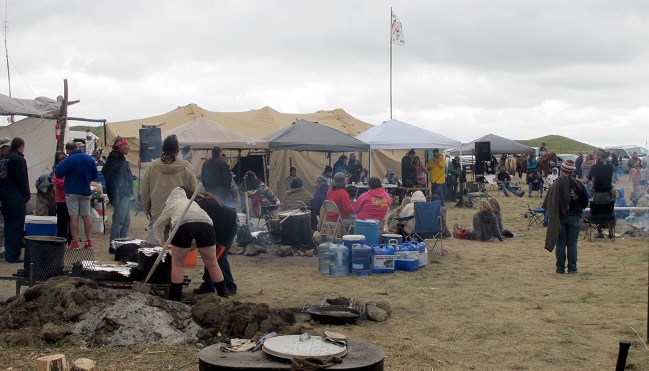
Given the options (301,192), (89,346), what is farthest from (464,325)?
(301,192)

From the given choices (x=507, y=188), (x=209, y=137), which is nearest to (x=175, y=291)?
(x=209, y=137)

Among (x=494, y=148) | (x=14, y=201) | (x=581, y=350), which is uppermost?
(x=494, y=148)

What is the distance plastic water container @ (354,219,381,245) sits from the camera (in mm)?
10375

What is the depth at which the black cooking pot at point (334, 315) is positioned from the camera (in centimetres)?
668

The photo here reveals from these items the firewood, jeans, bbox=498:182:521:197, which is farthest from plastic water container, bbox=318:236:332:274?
jeans, bbox=498:182:521:197

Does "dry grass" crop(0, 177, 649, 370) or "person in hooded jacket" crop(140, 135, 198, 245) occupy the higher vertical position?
"person in hooded jacket" crop(140, 135, 198, 245)

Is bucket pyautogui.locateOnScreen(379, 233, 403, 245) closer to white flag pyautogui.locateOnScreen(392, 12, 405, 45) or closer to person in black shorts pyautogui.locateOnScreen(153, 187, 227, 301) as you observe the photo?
person in black shorts pyautogui.locateOnScreen(153, 187, 227, 301)

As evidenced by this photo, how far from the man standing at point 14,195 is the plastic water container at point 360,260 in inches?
184

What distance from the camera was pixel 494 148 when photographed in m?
27.0

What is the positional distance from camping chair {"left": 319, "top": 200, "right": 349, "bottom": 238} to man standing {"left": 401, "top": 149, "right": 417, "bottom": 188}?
1018cm

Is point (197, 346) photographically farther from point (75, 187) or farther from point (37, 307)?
point (75, 187)

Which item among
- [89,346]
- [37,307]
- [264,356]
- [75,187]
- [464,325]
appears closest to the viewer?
[264,356]

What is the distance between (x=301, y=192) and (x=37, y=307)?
25.8 ft

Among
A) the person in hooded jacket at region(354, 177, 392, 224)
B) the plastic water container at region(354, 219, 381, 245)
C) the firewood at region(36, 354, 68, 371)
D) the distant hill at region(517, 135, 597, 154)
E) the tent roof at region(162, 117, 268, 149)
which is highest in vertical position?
the distant hill at region(517, 135, 597, 154)
